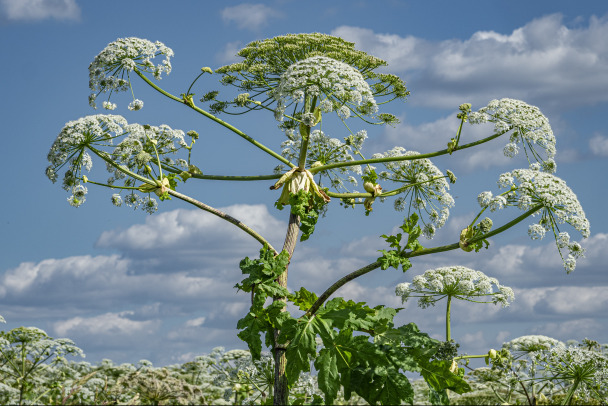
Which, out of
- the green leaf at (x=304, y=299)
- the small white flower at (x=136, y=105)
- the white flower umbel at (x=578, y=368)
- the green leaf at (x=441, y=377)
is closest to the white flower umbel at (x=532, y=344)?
the white flower umbel at (x=578, y=368)

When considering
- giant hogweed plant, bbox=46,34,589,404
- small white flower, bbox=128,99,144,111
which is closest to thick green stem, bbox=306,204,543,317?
giant hogweed plant, bbox=46,34,589,404

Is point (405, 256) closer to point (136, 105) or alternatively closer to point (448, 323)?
point (448, 323)

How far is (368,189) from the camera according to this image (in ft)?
24.2

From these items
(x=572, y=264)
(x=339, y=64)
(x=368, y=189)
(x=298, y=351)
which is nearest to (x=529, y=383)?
(x=572, y=264)

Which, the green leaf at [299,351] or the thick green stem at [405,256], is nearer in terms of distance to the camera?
the green leaf at [299,351]

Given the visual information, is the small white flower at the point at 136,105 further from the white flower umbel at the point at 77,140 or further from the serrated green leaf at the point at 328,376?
the serrated green leaf at the point at 328,376

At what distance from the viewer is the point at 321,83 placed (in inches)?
251

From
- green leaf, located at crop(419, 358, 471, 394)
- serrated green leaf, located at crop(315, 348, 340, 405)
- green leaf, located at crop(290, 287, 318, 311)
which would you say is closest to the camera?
serrated green leaf, located at crop(315, 348, 340, 405)

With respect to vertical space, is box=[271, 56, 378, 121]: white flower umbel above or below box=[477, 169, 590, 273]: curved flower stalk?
above

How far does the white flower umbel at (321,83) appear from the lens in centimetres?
634

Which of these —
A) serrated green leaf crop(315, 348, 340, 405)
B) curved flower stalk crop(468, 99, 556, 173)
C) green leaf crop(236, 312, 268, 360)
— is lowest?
serrated green leaf crop(315, 348, 340, 405)

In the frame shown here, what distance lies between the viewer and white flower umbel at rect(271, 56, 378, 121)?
634 cm

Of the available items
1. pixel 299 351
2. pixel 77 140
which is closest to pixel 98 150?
pixel 77 140

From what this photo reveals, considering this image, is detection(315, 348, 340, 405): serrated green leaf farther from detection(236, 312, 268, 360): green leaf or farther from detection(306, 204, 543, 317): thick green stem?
detection(236, 312, 268, 360): green leaf
